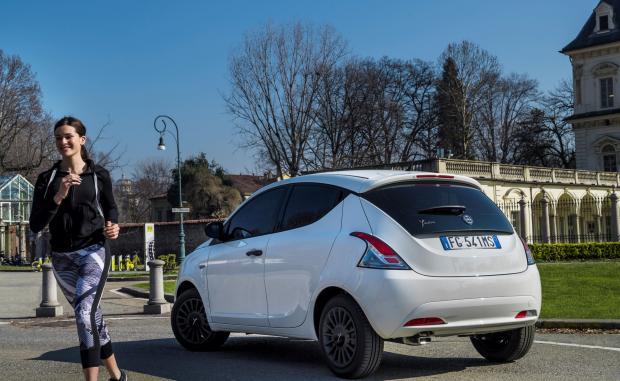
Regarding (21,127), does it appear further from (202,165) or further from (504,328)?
(504,328)

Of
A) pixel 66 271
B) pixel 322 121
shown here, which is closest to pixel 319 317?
pixel 66 271

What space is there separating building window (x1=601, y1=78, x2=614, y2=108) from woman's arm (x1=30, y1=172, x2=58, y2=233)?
210 ft

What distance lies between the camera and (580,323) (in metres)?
10.5

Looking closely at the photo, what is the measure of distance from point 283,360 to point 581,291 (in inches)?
364

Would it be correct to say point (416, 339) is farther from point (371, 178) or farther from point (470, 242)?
point (371, 178)

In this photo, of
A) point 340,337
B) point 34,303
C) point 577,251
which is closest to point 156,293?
point 34,303

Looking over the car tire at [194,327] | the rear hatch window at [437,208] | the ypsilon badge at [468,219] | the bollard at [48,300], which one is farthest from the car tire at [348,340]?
the bollard at [48,300]

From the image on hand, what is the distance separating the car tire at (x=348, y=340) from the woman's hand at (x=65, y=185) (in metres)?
2.37

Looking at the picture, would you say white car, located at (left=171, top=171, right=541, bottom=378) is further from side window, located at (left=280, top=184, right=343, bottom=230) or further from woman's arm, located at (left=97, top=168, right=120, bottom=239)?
woman's arm, located at (left=97, top=168, right=120, bottom=239)

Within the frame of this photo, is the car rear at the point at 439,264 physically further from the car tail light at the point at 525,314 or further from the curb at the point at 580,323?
the curb at the point at 580,323

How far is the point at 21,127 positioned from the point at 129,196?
4195 cm

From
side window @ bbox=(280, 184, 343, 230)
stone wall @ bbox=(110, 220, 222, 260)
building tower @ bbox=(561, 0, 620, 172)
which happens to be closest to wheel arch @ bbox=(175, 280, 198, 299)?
side window @ bbox=(280, 184, 343, 230)

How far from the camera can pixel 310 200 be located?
7.29m

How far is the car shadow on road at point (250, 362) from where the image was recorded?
22.5 ft
